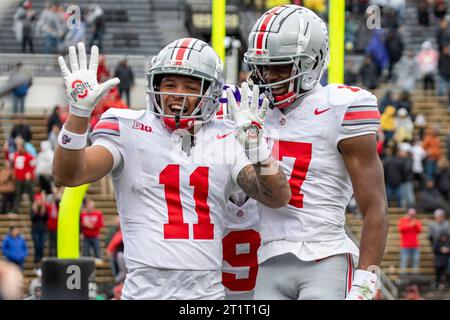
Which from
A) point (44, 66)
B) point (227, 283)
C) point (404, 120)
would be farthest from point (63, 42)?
point (227, 283)

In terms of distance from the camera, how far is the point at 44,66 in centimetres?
1820

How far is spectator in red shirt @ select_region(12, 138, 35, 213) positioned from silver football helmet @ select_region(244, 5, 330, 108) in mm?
11242

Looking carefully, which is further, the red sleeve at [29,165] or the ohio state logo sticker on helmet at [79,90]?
the red sleeve at [29,165]

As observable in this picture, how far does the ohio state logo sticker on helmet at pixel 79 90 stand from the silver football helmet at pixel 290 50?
746 mm

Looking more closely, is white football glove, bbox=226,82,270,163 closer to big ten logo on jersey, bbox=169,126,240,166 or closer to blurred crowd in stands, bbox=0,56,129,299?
big ten logo on jersey, bbox=169,126,240,166

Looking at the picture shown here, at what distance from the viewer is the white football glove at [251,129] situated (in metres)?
5.11

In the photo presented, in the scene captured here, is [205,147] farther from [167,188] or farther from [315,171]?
[315,171]

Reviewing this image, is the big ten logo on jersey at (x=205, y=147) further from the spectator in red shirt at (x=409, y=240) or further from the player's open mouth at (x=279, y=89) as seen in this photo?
the spectator in red shirt at (x=409, y=240)

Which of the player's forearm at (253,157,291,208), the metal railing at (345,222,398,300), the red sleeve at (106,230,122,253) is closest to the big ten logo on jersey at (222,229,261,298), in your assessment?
the player's forearm at (253,157,291,208)

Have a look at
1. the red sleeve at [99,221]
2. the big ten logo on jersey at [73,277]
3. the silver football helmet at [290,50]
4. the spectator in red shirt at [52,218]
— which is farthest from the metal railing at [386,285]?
the silver football helmet at [290,50]

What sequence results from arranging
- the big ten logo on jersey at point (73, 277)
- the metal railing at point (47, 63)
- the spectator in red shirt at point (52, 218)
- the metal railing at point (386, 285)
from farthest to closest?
the metal railing at point (47, 63)
the spectator in red shirt at point (52, 218)
the metal railing at point (386, 285)
the big ten logo on jersey at point (73, 277)

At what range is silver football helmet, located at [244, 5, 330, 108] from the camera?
5496mm

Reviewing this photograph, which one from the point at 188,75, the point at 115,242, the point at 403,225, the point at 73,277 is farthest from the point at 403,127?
the point at 188,75

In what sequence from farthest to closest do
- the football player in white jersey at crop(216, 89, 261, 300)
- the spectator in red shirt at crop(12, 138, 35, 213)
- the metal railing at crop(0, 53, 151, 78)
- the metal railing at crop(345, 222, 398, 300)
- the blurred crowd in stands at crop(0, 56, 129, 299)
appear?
the metal railing at crop(0, 53, 151, 78) < the spectator in red shirt at crop(12, 138, 35, 213) < the metal railing at crop(345, 222, 398, 300) < the blurred crowd in stands at crop(0, 56, 129, 299) < the football player in white jersey at crop(216, 89, 261, 300)
